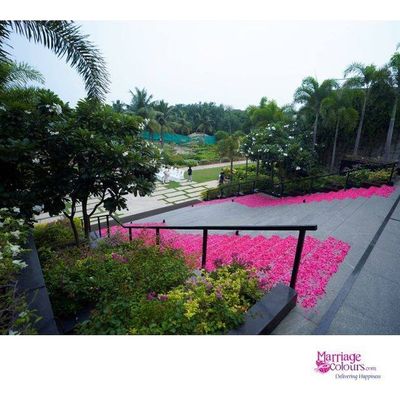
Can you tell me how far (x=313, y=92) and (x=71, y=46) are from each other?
40.7 feet

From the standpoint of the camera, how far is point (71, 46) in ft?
13.8

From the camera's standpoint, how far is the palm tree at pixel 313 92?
489 inches

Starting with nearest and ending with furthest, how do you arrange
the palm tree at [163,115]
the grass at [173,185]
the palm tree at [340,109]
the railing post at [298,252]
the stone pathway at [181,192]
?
the railing post at [298,252], the palm tree at [340,109], the stone pathway at [181,192], the grass at [173,185], the palm tree at [163,115]

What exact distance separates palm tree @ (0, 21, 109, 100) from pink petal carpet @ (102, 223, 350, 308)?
3.67m

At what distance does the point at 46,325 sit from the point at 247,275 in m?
1.97

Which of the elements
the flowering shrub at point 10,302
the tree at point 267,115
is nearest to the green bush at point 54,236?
the flowering shrub at point 10,302

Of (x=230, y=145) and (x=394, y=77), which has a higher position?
(x=394, y=77)

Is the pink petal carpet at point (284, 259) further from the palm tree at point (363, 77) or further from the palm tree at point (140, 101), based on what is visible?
the palm tree at point (140, 101)

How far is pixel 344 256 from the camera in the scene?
3260 millimetres

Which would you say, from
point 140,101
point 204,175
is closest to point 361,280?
point 204,175

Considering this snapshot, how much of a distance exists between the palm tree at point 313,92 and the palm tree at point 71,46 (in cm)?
1173

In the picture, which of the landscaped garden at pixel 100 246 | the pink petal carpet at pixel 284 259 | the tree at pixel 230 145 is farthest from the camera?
the tree at pixel 230 145

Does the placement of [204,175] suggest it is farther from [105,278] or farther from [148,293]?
[148,293]

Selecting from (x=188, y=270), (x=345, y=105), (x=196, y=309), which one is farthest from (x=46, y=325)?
(x=345, y=105)
